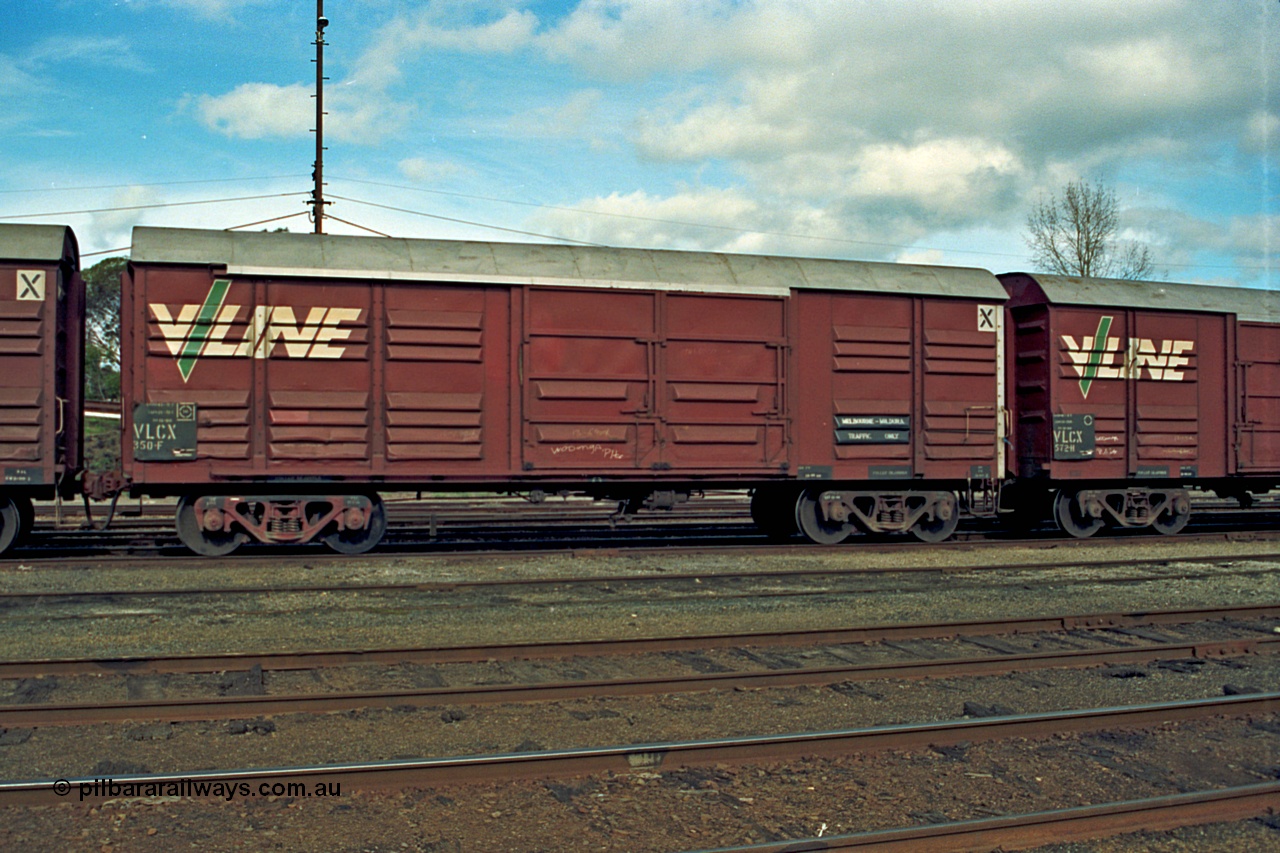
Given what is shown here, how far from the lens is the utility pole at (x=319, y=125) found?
929 inches

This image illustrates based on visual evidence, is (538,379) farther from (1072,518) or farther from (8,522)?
(1072,518)

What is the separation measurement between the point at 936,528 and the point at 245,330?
30.8 feet

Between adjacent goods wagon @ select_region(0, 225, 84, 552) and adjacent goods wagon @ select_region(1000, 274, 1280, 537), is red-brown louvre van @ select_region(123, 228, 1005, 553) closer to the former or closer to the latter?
adjacent goods wagon @ select_region(0, 225, 84, 552)

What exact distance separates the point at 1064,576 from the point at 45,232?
39.5 ft

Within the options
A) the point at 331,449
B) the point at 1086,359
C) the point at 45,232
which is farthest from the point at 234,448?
the point at 1086,359

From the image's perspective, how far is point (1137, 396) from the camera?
14.2m

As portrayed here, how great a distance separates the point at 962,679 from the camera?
6586 millimetres

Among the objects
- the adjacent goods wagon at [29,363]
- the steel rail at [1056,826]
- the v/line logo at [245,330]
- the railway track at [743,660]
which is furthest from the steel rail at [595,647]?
the v/line logo at [245,330]

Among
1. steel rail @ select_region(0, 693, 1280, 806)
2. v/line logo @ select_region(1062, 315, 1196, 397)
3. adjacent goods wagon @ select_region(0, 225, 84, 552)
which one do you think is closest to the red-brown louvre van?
adjacent goods wagon @ select_region(0, 225, 84, 552)

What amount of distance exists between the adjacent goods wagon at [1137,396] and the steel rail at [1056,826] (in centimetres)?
998

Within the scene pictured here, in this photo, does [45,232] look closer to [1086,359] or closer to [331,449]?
[331,449]

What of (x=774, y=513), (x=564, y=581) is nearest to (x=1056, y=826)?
(x=564, y=581)

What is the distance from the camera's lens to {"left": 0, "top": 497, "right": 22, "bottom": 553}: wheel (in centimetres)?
1111

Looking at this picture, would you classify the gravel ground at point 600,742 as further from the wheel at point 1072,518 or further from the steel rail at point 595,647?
the wheel at point 1072,518
